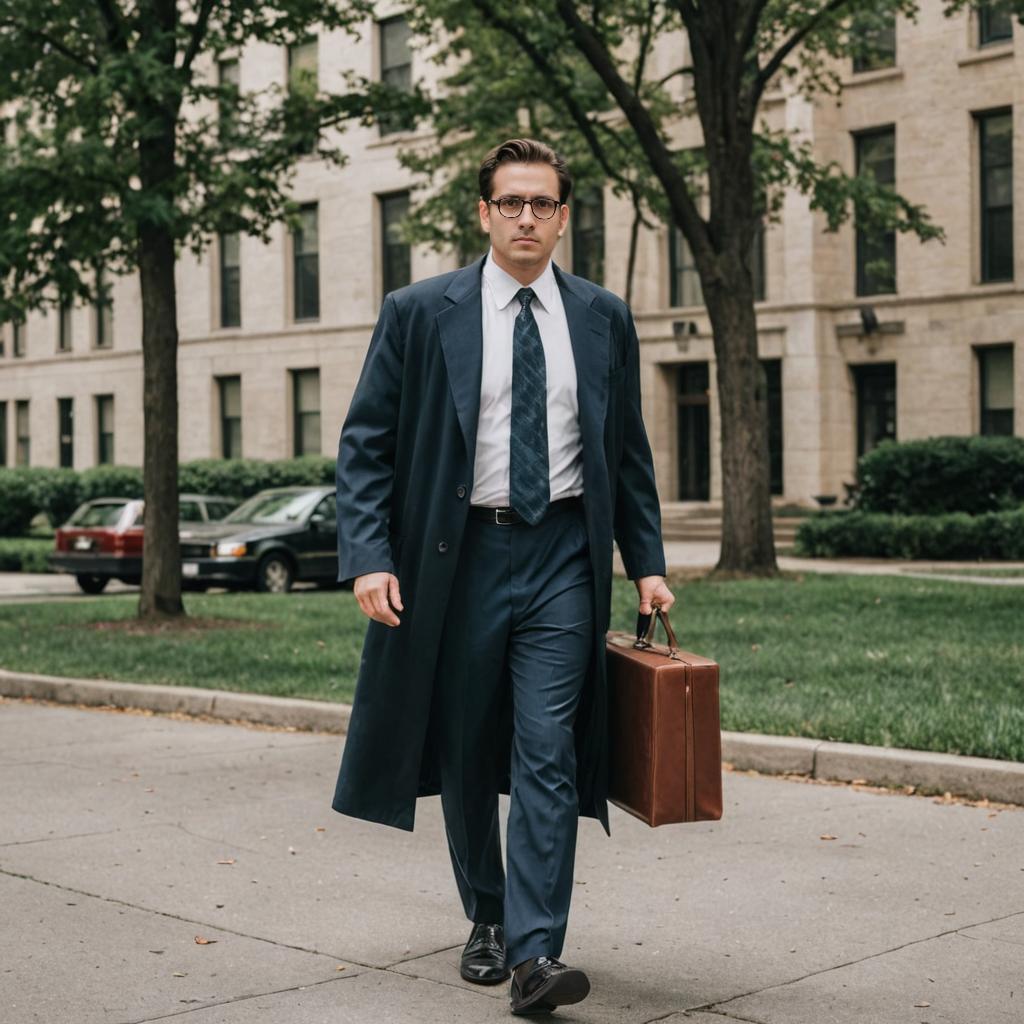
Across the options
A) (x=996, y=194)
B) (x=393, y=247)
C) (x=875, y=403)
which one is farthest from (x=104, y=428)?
(x=996, y=194)

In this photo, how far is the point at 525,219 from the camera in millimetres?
4473

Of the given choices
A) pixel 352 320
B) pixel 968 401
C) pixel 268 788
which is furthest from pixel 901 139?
pixel 268 788

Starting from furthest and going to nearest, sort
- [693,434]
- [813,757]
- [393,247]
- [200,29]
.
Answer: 1. [393,247]
2. [693,434]
3. [200,29]
4. [813,757]

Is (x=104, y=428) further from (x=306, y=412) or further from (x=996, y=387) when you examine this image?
(x=996, y=387)

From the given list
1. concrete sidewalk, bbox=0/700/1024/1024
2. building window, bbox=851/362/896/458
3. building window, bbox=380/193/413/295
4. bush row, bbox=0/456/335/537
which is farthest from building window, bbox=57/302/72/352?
concrete sidewalk, bbox=0/700/1024/1024

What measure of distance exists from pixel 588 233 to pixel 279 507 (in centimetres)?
1429

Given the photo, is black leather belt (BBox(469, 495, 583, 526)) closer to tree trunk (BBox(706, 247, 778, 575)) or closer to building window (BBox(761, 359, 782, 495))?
tree trunk (BBox(706, 247, 778, 575))

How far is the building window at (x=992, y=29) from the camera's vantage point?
30734 millimetres

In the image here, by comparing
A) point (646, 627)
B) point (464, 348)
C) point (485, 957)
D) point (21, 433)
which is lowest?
point (485, 957)

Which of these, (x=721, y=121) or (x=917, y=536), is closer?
(x=721, y=121)

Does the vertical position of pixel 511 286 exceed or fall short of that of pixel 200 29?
it falls short

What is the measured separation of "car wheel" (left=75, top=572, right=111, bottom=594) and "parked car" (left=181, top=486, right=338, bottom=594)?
218 cm

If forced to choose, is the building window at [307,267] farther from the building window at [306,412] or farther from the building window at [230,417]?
the building window at [230,417]

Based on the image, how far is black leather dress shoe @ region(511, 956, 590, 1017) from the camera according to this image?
4.12m
